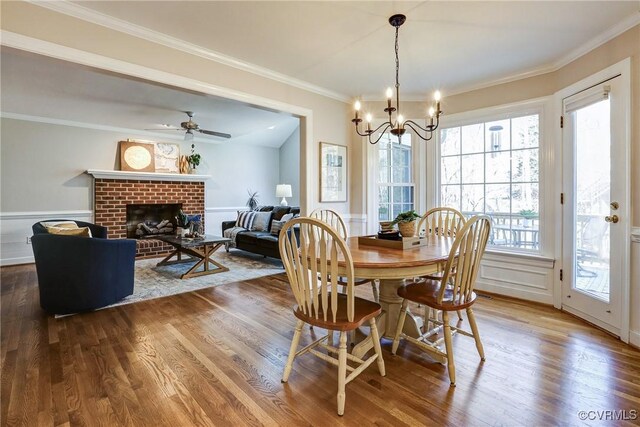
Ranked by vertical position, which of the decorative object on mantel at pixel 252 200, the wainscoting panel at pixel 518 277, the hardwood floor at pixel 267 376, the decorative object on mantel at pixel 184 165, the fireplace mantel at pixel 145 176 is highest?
the decorative object on mantel at pixel 184 165

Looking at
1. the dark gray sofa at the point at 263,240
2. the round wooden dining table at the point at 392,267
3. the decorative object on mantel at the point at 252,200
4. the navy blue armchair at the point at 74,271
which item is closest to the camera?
the round wooden dining table at the point at 392,267

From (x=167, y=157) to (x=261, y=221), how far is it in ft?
8.17

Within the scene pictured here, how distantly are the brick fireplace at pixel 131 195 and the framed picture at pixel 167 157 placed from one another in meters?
0.26

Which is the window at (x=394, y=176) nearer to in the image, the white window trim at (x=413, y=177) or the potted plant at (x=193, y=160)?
the white window trim at (x=413, y=177)

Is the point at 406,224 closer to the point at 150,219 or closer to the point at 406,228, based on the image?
Result: the point at 406,228

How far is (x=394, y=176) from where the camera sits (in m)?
4.10

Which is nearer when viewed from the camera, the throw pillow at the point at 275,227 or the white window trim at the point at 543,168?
the white window trim at the point at 543,168

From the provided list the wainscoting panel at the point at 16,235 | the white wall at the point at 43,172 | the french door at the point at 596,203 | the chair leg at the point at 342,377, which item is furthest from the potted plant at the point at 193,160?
the french door at the point at 596,203

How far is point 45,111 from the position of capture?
15.6ft

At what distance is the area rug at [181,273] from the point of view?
3566mm

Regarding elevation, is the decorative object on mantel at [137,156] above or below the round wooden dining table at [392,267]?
above

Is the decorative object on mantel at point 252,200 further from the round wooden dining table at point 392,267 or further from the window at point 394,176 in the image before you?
the round wooden dining table at point 392,267

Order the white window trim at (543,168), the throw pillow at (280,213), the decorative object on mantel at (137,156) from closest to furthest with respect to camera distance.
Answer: the white window trim at (543,168)
the throw pillow at (280,213)
the decorative object on mantel at (137,156)

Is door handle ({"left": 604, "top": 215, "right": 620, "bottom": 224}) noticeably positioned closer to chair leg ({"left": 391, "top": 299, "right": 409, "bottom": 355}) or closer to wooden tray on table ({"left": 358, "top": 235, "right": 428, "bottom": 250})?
wooden tray on table ({"left": 358, "top": 235, "right": 428, "bottom": 250})
